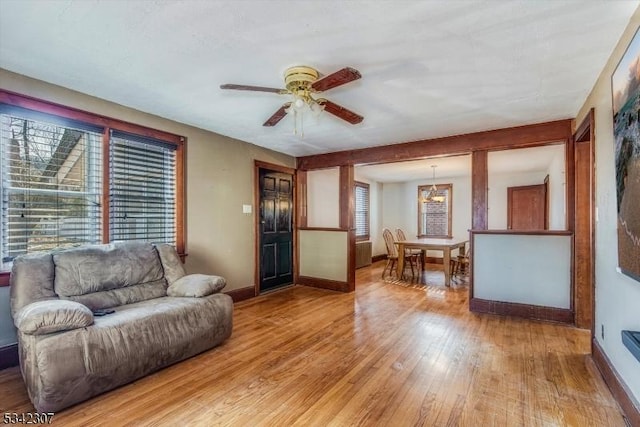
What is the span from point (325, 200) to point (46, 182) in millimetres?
4243

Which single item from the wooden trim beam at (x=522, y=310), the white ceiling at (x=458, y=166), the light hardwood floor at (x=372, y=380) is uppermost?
the white ceiling at (x=458, y=166)

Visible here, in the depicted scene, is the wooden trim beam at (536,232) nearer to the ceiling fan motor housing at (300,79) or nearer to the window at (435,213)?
the ceiling fan motor housing at (300,79)

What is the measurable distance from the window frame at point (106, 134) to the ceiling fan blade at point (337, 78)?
2.17 meters

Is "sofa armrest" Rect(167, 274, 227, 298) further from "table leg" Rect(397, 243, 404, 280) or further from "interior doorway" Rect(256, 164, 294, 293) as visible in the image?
"table leg" Rect(397, 243, 404, 280)

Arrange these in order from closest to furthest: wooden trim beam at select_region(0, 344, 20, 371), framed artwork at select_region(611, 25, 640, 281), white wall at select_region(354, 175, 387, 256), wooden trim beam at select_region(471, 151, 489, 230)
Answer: framed artwork at select_region(611, 25, 640, 281) → wooden trim beam at select_region(0, 344, 20, 371) → wooden trim beam at select_region(471, 151, 489, 230) → white wall at select_region(354, 175, 387, 256)

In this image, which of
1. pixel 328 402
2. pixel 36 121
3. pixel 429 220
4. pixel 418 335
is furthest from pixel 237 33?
pixel 429 220

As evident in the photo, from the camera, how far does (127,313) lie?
7.88 ft

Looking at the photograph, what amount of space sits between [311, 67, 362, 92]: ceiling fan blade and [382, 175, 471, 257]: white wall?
6.50 metres

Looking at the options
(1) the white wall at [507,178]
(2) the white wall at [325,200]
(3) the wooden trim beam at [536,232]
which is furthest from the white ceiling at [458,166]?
(3) the wooden trim beam at [536,232]

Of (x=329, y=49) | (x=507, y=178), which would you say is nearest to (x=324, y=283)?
(x=329, y=49)

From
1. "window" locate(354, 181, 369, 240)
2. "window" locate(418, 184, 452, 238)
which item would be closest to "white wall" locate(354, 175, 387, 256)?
"window" locate(354, 181, 369, 240)

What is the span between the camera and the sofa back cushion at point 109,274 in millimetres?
2529

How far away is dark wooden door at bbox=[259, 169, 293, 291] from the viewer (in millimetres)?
4957

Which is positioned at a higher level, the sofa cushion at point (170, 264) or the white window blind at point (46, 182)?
the white window blind at point (46, 182)
